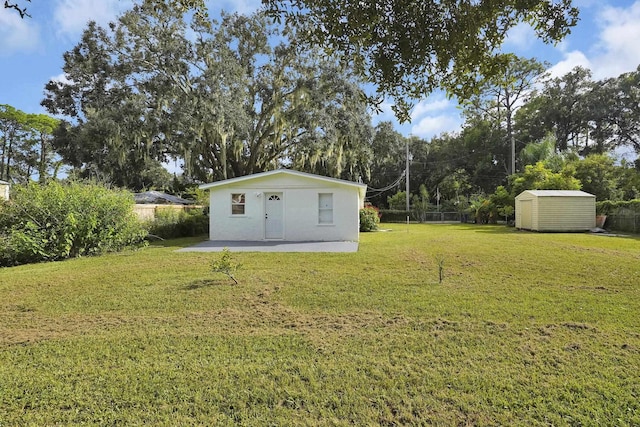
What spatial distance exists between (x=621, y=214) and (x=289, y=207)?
17.3 meters

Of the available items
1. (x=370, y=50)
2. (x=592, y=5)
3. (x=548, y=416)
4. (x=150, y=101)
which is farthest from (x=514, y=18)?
(x=150, y=101)

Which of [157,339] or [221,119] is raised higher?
[221,119]

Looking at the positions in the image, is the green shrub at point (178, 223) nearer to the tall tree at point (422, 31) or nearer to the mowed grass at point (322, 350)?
the mowed grass at point (322, 350)

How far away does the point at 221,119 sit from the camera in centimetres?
1908

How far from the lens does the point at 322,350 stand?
12.8 feet

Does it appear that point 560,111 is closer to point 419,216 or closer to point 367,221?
point 419,216

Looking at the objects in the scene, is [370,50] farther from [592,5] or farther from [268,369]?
[268,369]

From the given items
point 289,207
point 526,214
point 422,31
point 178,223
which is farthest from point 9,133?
point 422,31

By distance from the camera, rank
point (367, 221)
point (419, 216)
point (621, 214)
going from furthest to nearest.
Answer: point (419, 216)
point (367, 221)
point (621, 214)

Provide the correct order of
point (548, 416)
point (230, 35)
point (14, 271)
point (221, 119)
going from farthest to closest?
point (230, 35) < point (221, 119) < point (14, 271) < point (548, 416)

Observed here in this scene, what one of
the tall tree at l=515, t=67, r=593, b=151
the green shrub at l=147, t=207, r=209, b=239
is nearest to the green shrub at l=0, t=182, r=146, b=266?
the green shrub at l=147, t=207, r=209, b=239

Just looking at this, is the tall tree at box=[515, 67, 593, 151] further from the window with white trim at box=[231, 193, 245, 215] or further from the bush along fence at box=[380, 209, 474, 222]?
the window with white trim at box=[231, 193, 245, 215]

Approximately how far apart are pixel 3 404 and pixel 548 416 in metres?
4.08

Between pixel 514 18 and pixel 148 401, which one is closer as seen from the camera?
pixel 148 401
